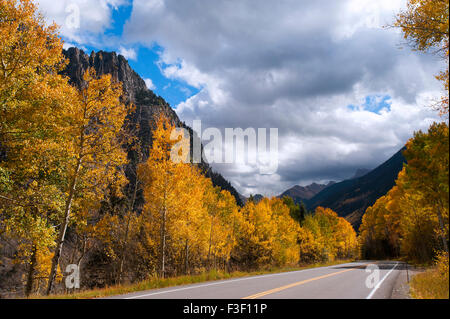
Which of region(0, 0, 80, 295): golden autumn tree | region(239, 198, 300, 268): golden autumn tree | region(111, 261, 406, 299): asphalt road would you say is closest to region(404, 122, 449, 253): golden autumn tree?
region(111, 261, 406, 299): asphalt road

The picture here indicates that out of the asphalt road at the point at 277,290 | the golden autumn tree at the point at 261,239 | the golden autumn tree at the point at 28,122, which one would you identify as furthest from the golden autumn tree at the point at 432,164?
the golden autumn tree at the point at 261,239

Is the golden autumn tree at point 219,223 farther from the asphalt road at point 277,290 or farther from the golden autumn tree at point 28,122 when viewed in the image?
the golden autumn tree at point 28,122

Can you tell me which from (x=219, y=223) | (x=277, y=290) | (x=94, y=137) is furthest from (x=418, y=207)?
(x=94, y=137)

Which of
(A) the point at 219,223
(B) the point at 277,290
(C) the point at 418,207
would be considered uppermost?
(C) the point at 418,207

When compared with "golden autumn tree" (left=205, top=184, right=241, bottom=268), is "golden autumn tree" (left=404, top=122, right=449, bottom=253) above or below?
above

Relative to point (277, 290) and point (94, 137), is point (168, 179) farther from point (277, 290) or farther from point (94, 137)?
point (277, 290)

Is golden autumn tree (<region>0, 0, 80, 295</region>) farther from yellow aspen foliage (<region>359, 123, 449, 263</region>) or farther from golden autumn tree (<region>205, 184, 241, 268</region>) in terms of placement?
golden autumn tree (<region>205, 184, 241, 268</region>)

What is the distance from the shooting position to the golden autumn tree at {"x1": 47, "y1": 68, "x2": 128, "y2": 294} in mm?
11086

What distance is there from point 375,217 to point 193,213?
69706 mm

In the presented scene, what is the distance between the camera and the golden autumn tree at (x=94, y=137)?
11086mm

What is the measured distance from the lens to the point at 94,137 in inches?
443

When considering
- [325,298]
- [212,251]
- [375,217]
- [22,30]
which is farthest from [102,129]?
[375,217]

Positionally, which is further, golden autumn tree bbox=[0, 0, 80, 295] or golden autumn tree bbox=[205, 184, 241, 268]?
golden autumn tree bbox=[205, 184, 241, 268]
